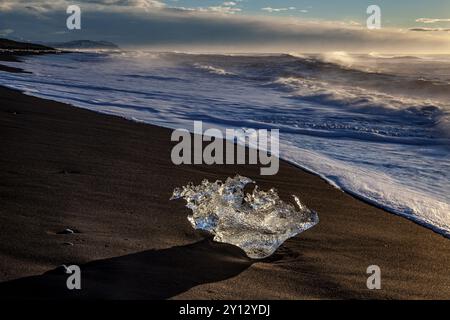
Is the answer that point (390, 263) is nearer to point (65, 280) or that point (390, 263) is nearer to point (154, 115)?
point (65, 280)

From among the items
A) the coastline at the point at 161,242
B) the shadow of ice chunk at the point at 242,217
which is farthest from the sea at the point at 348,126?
the shadow of ice chunk at the point at 242,217

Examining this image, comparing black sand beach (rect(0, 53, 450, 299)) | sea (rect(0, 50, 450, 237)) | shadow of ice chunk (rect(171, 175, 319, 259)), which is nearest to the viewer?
black sand beach (rect(0, 53, 450, 299))

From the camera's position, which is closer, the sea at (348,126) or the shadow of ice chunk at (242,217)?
the shadow of ice chunk at (242,217)

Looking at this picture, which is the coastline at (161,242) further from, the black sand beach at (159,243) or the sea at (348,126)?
the sea at (348,126)

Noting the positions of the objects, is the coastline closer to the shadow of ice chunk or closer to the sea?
the shadow of ice chunk

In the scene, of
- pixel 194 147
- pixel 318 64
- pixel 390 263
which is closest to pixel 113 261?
pixel 390 263

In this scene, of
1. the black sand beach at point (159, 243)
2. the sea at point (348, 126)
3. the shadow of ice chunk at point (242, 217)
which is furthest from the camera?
the sea at point (348, 126)

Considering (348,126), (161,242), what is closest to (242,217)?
(161,242)

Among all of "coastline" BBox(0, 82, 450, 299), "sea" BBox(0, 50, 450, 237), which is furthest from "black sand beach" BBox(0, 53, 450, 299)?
"sea" BBox(0, 50, 450, 237)
